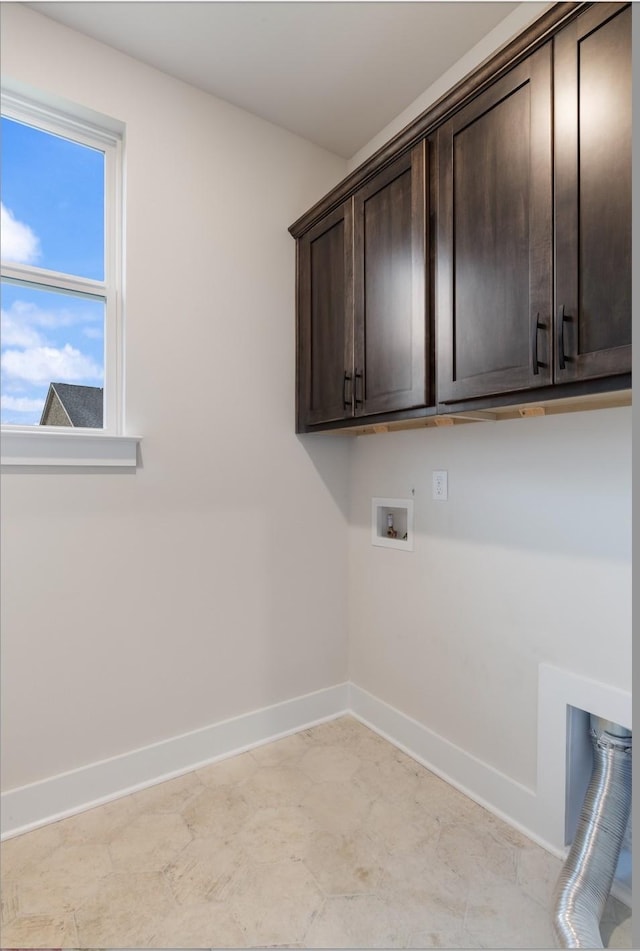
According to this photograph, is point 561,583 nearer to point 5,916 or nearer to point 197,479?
point 197,479

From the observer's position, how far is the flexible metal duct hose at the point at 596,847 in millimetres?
1097

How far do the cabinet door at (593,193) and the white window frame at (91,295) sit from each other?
1.45 m

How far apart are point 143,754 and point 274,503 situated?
109 centimetres

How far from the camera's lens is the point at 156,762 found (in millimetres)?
1802

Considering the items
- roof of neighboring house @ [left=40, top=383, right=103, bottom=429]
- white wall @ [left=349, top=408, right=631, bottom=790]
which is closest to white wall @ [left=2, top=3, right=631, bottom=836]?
white wall @ [left=349, top=408, right=631, bottom=790]

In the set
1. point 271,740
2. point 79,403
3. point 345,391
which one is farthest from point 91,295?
point 271,740

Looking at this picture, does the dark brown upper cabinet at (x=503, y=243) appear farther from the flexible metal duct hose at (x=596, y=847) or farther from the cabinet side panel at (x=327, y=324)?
the flexible metal duct hose at (x=596, y=847)

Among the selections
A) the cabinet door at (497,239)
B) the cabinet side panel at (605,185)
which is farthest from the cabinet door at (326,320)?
the cabinet side panel at (605,185)

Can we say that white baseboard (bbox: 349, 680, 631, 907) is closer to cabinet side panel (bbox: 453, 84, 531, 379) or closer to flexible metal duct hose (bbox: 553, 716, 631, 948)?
flexible metal duct hose (bbox: 553, 716, 631, 948)

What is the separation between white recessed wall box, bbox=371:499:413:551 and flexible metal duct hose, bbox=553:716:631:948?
36.2 inches

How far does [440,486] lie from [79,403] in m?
1.40

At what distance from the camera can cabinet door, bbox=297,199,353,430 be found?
1840mm

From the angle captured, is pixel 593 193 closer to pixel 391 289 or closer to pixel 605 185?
pixel 605 185

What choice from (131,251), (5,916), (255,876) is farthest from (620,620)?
(131,251)
